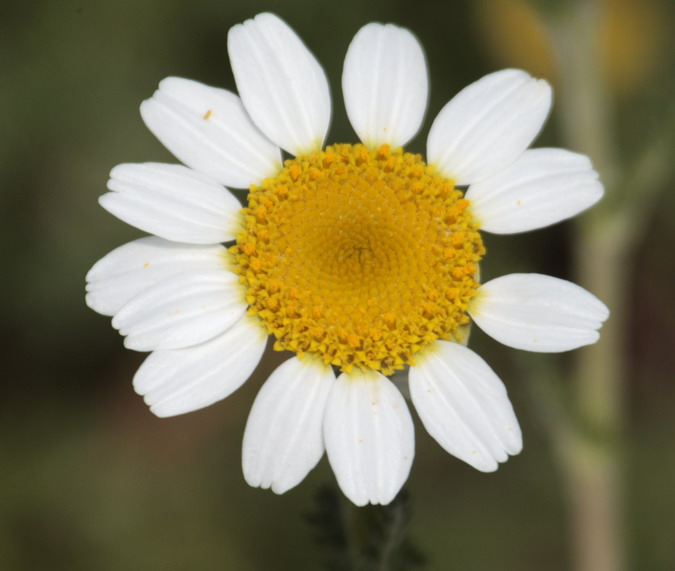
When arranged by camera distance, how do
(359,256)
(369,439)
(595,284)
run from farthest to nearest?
(595,284) < (359,256) < (369,439)

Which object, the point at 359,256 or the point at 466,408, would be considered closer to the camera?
the point at 466,408

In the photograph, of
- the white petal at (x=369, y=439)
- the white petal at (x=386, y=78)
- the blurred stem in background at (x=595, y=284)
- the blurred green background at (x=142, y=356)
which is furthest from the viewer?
the blurred green background at (x=142, y=356)

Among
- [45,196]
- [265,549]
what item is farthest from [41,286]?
[265,549]

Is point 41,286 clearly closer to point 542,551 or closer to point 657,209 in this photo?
point 542,551

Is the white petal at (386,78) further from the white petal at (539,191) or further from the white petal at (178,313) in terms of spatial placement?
the white petal at (178,313)

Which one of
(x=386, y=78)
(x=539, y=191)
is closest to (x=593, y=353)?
(x=539, y=191)

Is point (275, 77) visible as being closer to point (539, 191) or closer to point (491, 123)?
point (491, 123)

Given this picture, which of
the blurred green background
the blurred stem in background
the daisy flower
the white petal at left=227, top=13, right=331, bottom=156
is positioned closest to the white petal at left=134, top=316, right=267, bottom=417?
the daisy flower

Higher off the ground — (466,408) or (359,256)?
(359,256)

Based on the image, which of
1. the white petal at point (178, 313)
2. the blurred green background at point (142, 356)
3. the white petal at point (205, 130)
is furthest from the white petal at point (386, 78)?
the blurred green background at point (142, 356)
